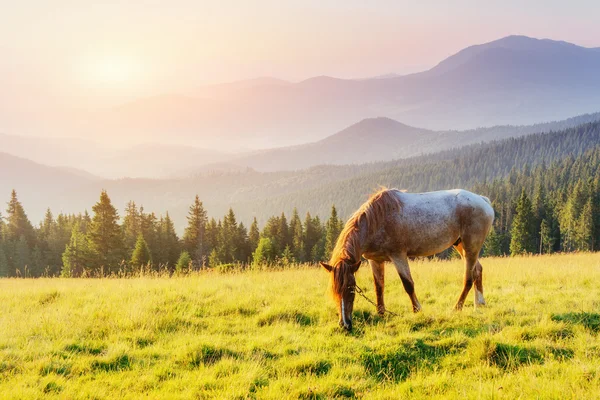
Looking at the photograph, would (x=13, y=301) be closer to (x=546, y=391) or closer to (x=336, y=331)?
(x=336, y=331)

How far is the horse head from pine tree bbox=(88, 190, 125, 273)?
38.9 m

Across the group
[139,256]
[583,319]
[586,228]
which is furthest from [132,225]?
[586,228]

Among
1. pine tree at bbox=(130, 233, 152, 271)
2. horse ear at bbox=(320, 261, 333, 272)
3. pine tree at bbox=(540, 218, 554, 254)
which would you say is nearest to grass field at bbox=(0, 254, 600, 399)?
horse ear at bbox=(320, 261, 333, 272)

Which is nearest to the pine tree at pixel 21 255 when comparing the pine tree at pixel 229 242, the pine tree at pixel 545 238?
the pine tree at pixel 229 242

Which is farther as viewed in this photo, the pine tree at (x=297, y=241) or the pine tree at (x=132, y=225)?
the pine tree at (x=297, y=241)

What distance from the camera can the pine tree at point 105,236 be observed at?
39.4m

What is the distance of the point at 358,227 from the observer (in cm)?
762

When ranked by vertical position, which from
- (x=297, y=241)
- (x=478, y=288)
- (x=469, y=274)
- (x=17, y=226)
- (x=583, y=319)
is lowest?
(x=297, y=241)

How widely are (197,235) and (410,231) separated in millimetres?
55045

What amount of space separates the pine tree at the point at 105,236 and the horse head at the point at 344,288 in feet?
128

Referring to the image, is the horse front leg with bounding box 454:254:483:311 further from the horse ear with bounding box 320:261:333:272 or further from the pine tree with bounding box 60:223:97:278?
the pine tree with bounding box 60:223:97:278

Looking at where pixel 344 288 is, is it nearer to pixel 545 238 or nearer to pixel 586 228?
pixel 586 228

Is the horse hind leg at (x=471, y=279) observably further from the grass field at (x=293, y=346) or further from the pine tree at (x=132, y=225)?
the pine tree at (x=132, y=225)

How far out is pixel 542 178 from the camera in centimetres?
13688
